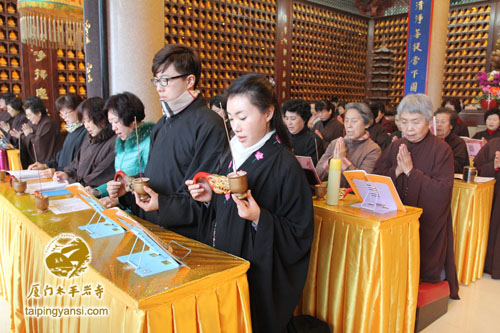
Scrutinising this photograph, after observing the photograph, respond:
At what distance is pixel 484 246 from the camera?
3.77 meters

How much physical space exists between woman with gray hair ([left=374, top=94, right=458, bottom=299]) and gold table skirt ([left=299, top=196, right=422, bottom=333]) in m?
0.39

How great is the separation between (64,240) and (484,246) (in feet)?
12.0

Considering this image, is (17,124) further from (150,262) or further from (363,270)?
(363,270)

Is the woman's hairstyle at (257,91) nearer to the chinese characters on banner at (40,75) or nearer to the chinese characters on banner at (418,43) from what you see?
the chinese characters on banner at (418,43)

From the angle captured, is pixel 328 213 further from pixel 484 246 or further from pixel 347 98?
pixel 347 98

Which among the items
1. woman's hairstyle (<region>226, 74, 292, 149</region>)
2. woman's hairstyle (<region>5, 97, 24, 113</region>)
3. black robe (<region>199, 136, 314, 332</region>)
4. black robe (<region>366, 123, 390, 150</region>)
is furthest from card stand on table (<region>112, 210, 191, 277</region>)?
woman's hairstyle (<region>5, 97, 24, 113</region>)

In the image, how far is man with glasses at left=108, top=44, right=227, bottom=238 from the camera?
2.21 meters

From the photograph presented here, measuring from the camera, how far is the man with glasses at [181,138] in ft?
7.25

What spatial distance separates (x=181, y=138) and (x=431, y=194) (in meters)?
Answer: 1.79

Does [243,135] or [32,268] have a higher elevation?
[243,135]

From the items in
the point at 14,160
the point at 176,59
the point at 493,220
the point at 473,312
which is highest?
the point at 176,59

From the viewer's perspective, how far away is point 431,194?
Result: 2.80m

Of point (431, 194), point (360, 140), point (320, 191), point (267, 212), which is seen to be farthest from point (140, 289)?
point (360, 140)

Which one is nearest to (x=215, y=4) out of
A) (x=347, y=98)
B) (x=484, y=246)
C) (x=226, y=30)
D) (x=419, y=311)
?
(x=226, y=30)
